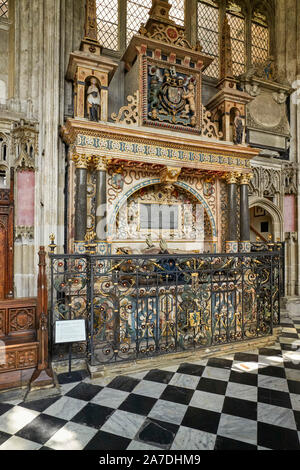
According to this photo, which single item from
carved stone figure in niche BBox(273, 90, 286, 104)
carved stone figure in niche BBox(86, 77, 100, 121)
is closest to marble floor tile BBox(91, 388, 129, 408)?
carved stone figure in niche BBox(86, 77, 100, 121)

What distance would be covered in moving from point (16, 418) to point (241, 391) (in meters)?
2.19

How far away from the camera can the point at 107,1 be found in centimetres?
621

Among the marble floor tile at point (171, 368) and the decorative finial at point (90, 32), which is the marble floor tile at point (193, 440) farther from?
the decorative finial at point (90, 32)

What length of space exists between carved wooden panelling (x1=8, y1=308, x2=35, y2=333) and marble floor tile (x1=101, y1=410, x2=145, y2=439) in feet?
6.05

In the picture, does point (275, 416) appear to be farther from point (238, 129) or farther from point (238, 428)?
point (238, 129)

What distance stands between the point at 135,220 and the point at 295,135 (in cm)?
536

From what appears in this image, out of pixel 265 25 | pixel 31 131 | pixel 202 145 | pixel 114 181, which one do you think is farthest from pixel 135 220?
pixel 265 25

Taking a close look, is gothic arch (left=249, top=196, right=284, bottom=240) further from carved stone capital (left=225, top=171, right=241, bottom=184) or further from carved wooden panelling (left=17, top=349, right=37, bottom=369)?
carved wooden panelling (left=17, top=349, right=37, bottom=369)

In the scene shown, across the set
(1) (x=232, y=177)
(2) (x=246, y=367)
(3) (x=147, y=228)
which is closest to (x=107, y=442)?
(2) (x=246, y=367)

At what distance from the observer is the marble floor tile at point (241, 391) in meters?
2.78

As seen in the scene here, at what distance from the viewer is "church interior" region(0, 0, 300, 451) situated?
2639 millimetres

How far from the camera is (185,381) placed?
10.2 feet

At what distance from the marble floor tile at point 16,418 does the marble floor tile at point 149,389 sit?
994 millimetres

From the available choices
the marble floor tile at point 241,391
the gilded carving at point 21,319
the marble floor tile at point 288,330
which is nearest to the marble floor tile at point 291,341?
the marble floor tile at point 288,330
